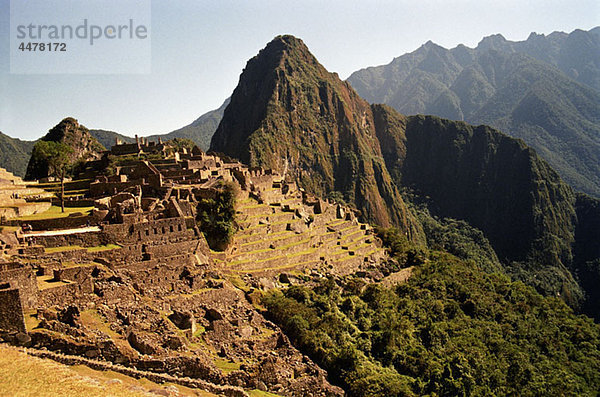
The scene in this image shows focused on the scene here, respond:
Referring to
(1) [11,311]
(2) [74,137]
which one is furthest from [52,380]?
(2) [74,137]

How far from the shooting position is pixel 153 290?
67.6 ft

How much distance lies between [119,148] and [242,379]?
4432cm

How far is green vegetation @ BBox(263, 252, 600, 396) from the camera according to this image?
25.1m

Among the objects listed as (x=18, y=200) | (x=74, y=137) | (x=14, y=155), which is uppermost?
(x=14, y=155)

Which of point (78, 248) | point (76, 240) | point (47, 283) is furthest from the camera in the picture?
point (76, 240)

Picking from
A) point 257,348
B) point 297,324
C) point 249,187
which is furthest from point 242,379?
point 249,187

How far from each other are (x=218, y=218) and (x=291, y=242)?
29.9ft

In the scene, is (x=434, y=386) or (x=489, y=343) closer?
(x=434, y=386)

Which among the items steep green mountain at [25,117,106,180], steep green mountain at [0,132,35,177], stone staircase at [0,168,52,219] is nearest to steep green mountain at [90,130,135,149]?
steep green mountain at [0,132,35,177]

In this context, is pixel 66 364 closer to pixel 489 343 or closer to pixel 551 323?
pixel 489 343

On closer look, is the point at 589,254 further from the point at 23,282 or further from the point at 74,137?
the point at 23,282

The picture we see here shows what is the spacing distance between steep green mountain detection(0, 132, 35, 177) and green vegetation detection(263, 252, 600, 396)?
341 ft

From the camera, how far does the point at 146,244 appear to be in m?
23.3

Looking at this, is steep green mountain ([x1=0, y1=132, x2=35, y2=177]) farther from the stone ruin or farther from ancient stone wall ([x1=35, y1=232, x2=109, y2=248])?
ancient stone wall ([x1=35, y1=232, x2=109, y2=248])
